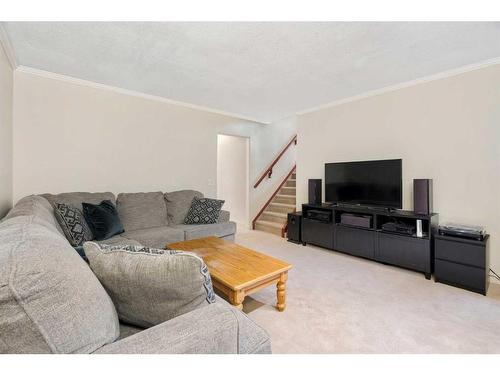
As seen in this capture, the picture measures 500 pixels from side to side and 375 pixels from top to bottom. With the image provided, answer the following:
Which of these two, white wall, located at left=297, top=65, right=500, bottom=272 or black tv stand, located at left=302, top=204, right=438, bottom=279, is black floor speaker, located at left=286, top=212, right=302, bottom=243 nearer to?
black tv stand, located at left=302, top=204, right=438, bottom=279

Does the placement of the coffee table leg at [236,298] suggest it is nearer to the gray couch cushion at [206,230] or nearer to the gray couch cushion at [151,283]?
the gray couch cushion at [151,283]

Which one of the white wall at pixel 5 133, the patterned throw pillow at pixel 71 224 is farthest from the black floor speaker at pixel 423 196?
the white wall at pixel 5 133

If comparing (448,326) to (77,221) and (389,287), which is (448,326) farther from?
(77,221)

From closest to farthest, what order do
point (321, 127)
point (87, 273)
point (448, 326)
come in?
point (87, 273)
point (448, 326)
point (321, 127)

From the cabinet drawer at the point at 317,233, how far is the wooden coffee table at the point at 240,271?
1.74 metres

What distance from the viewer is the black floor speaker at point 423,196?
276cm

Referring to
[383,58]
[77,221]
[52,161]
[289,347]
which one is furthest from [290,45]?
[52,161]

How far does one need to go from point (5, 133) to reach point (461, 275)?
186 inches

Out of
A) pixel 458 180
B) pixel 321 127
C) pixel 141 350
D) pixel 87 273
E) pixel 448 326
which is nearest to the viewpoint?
pixel 141 350

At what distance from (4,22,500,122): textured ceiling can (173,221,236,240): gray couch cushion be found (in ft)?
6.29

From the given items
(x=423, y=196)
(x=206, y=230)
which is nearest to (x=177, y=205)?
(x=206, y=230)

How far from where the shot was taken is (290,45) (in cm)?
223

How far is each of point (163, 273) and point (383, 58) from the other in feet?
9.44

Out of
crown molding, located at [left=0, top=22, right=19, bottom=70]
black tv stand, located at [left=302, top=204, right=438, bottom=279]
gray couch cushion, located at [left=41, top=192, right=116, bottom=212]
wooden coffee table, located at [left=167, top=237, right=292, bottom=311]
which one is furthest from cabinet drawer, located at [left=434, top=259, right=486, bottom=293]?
crown molding, located at [left=0, top=22, right=19, bottom=70]
